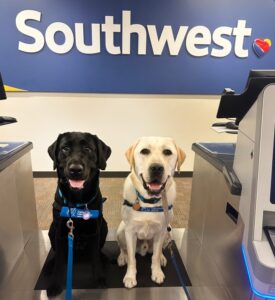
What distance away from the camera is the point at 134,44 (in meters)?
3.09

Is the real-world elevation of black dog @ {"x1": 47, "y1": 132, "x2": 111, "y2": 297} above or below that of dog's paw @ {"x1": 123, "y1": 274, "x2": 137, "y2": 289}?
above

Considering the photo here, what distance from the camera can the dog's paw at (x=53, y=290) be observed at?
133 cm

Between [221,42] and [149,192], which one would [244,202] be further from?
[221,42]

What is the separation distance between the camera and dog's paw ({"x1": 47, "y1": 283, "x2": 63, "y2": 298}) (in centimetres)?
133

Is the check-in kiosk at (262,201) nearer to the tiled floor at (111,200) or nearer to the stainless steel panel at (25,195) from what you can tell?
the stainless steel panel at (25,195)

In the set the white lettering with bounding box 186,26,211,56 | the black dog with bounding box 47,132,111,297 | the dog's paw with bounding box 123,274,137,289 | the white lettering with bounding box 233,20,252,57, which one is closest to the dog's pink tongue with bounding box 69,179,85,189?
the black dog with bounding box 47,132,111,297

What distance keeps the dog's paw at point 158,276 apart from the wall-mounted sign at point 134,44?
7.54 ft

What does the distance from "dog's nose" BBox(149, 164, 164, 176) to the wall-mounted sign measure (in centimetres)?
218

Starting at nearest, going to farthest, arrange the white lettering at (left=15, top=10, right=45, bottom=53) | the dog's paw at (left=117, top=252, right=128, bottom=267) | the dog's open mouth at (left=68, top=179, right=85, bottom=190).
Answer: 1. the dog's open mouth at (left=68, top=179, right=85, bottom=190)
2. the dog's paw at (left=117, top=252, right=128, bottom=267)
3. the white lettering at (left=15, top=10, right=45, bottom=53)

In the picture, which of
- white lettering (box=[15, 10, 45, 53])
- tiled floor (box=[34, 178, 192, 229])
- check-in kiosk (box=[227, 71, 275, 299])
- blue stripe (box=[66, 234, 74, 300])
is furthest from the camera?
white lettering (box=[15, 10, 45, 53])

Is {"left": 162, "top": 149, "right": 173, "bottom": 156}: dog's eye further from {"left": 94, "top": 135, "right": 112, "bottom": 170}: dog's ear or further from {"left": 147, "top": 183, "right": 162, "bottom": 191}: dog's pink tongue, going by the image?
{"left": 94, "top": 135, "right": 112, "bottom": 170}: dog's ear

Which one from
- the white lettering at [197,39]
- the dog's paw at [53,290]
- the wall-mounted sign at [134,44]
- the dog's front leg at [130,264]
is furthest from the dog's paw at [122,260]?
the white lettering at [197,39]

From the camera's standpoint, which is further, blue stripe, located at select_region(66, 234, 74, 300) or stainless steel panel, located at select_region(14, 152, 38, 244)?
stainless steel panel, located at select_region(14, 152, 38, 244)

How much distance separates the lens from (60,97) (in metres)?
3.27
